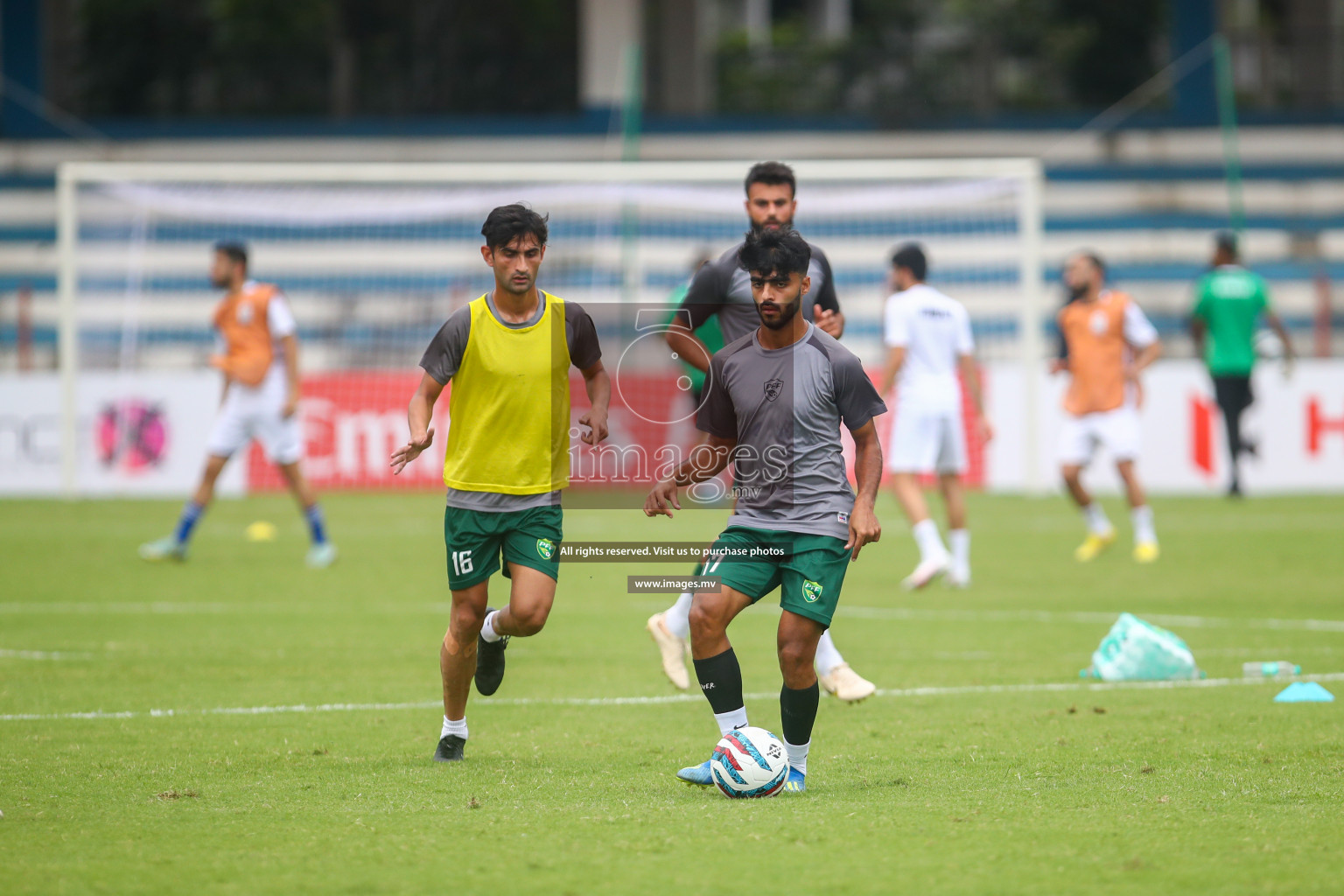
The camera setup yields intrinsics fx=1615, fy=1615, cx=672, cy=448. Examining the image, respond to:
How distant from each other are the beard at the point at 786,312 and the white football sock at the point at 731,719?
1330mm

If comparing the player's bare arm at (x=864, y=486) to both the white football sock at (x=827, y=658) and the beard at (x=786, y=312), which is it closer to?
the beard at (x=786, y=312)

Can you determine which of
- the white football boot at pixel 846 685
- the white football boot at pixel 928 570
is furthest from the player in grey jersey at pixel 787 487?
the white football boot at pixel 928 570

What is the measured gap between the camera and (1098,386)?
13.6 m

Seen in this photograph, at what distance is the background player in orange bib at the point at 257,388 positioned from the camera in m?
13.0

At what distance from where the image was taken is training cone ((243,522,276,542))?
1508 cm

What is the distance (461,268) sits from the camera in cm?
2167

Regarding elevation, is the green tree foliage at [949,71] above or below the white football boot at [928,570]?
above

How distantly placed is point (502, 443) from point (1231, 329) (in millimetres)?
12890

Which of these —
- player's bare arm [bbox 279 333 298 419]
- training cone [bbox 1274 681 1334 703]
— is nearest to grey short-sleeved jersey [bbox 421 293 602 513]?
training cone [bbox 1274 681 1334 703]

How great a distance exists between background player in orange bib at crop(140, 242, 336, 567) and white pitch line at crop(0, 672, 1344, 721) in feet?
19.1

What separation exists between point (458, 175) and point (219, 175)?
111 inches

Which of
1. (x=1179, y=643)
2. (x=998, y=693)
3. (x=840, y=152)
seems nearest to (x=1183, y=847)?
(x=998, y=693)

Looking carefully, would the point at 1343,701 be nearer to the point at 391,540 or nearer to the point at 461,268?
the point at 391,540

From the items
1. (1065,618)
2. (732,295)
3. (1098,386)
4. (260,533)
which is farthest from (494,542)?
(260,533)
